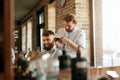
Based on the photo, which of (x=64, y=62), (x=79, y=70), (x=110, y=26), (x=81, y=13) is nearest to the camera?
(x=79, y=70)

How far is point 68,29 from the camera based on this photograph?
8.20ft

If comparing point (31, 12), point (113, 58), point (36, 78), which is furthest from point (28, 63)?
point (31, 12)

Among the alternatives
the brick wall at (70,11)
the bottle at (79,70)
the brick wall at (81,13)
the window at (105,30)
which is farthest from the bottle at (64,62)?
the brick wall at (81,13)

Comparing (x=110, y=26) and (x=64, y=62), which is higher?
(x=110, y=26)

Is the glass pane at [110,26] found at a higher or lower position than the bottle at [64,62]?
higher

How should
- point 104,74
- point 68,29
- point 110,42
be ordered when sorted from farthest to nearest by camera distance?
point 110,42 → point 68,29 → point 104,74

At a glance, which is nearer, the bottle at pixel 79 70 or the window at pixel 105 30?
the bottle at pixel 79 70

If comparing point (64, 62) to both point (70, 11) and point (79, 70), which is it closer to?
point (79, 70)

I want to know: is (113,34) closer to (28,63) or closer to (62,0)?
(62,0)

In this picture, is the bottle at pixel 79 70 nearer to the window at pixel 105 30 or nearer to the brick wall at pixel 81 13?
the window at pixel 105 30

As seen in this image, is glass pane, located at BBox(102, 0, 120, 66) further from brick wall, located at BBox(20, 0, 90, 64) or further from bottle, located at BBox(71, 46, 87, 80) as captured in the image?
bottle, located at BBox(71, 46, 87, 80)

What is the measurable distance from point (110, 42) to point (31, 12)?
1216 mm

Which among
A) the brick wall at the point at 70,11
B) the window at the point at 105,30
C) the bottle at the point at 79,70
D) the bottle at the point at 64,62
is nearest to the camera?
the bottle at the point at 79,70

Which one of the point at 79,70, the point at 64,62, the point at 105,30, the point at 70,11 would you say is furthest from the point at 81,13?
the point at 79,70
